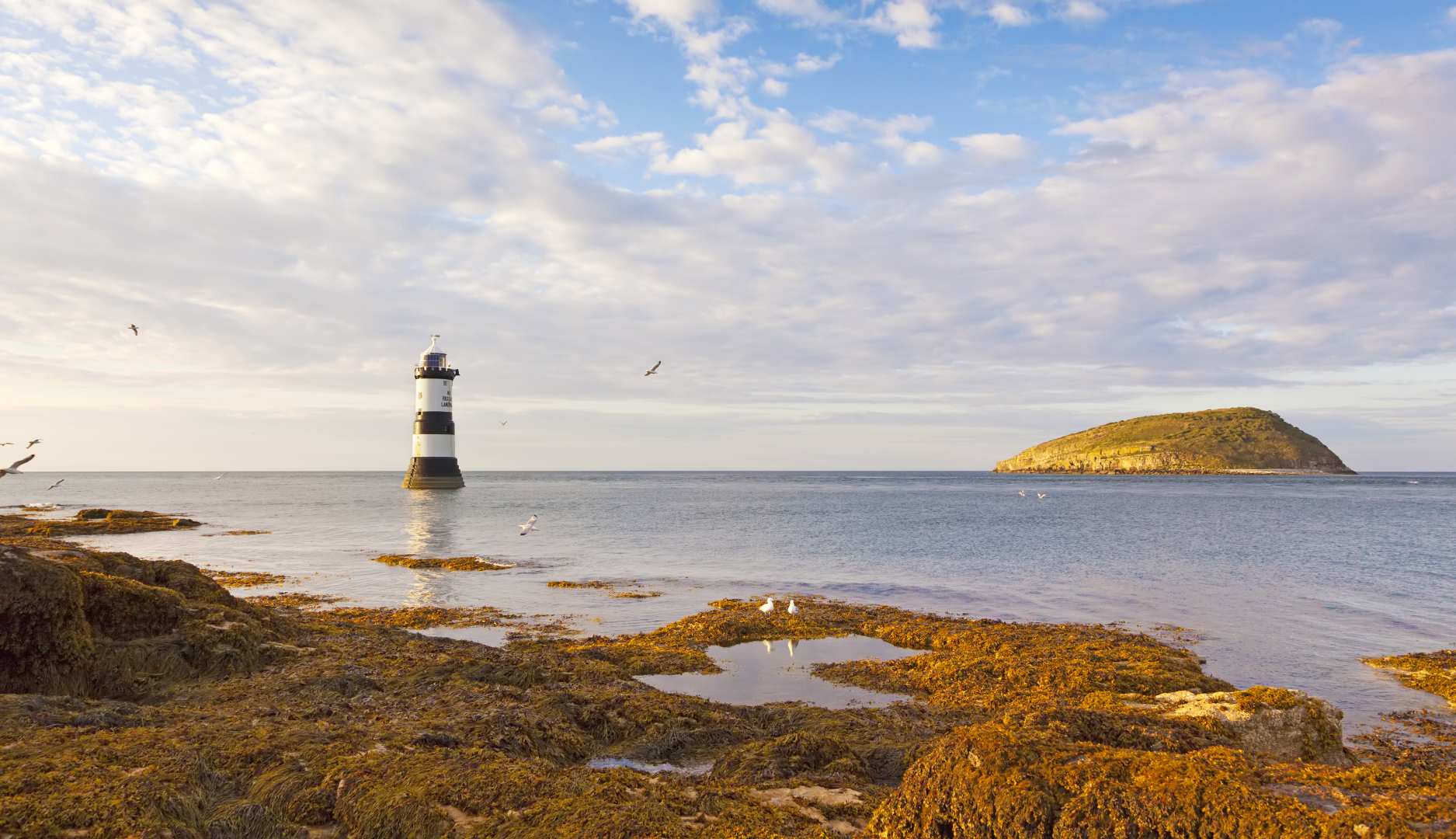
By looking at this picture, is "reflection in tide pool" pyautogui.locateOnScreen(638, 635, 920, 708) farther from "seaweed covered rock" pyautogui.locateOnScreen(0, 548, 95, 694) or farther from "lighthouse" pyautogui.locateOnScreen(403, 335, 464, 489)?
"lighthouse" pyautogui.locateOnScreen(403, 335, 464, 489)

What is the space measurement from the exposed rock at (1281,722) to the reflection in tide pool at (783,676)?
17.4 feet

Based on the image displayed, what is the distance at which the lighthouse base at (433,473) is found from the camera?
82.4 meters

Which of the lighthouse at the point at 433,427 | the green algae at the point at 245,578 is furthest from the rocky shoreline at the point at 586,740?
the lighthouse at the point at 433,427

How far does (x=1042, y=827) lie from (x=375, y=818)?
5.10 m

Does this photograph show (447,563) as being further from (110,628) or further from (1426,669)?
(1426,669)

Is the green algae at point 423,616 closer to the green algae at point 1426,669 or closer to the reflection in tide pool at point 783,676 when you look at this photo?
the reflection in tide pool at point 783,676

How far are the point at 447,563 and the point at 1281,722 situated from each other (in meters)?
30.7

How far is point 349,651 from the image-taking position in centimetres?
1431

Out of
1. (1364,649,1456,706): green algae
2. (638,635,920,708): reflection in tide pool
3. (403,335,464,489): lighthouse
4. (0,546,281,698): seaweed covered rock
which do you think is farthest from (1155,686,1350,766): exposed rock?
(403,335,464,489): lighthouse

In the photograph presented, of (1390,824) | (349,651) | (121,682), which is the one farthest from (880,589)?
(1390,824)

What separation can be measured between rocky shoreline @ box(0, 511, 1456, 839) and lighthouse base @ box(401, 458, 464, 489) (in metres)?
68.9

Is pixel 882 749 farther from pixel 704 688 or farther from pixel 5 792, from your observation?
pixel 5 792

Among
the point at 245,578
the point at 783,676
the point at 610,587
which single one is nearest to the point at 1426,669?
the point at 783,676

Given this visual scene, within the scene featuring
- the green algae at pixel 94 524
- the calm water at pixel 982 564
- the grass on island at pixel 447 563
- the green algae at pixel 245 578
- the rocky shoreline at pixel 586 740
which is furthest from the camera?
the green algae at pixel 94 524
